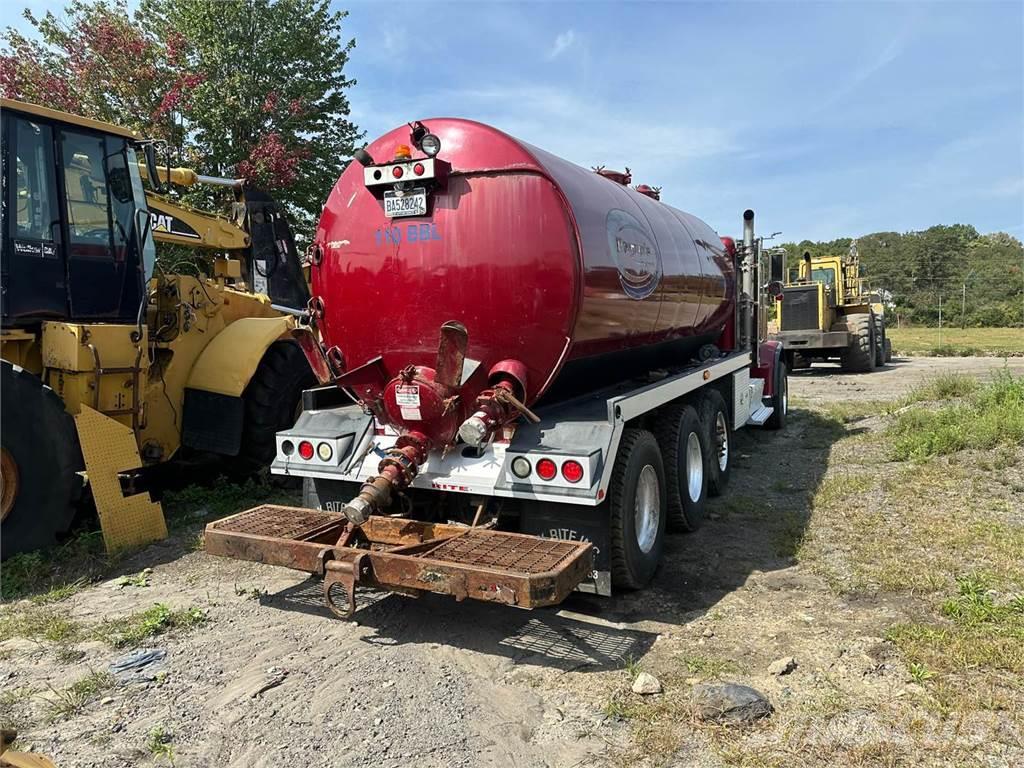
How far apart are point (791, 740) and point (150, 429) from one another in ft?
19.2

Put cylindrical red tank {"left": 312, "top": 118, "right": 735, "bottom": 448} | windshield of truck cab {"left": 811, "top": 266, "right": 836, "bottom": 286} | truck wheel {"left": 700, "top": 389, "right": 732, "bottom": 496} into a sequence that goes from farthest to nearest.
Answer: windshield of truck cab {"left": 811, "top": 266, "right": 836, "bottom": 286} → truck wheel {"left": 700, "top": 389, "right": 732, "bottom": 496} → cylindrical red tank {"left": 312, "top": 118, "right": 735, "bottom": 448}

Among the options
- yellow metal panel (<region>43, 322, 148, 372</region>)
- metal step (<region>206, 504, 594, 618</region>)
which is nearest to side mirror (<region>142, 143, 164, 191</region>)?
yellow metal panel (<region>43, 322, 148, 372</region>)

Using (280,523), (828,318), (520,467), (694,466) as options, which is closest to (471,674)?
(520,467)

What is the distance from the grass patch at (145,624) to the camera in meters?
4.25

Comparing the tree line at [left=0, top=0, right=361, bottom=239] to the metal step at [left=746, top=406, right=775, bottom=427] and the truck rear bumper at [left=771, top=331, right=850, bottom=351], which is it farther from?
the truck rear bumper at [left=771, top=331, right=850, bottom=351]

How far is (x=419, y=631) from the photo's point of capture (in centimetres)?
441

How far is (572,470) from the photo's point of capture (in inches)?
164

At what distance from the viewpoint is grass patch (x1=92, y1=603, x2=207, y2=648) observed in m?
4.25

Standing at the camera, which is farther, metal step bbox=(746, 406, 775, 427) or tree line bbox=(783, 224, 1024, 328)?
tree line bbox=(783, 224, 1024, 328)

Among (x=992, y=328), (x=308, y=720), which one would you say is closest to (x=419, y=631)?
(x=308, y=720)

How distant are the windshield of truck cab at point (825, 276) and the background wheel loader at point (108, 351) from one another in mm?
17118

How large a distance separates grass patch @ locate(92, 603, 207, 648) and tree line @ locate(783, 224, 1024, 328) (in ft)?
175

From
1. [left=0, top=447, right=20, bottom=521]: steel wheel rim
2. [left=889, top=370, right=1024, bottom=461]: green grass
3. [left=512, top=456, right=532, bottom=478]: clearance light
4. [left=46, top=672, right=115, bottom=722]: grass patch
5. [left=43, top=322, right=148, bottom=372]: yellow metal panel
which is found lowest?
[left=46, top=672, right=115, bottom=722]: grass patch

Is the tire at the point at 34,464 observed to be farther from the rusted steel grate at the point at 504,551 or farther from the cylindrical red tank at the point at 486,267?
the rusted steel grate at the point at 504,551
